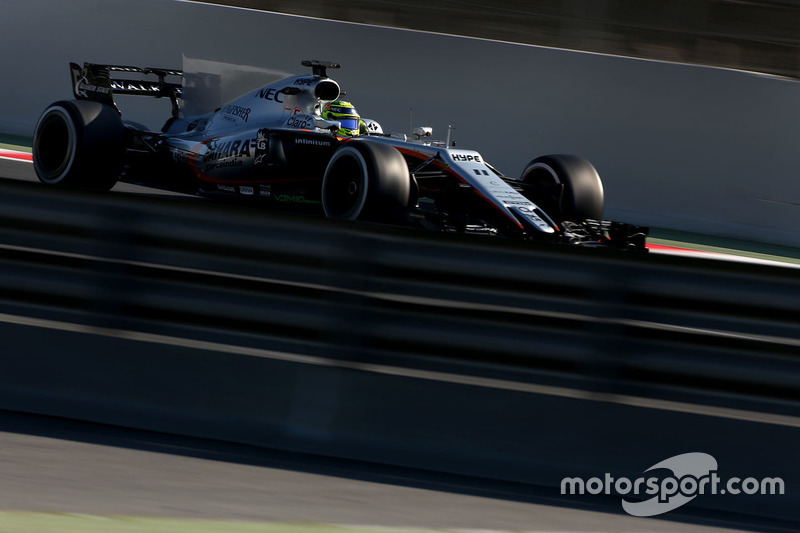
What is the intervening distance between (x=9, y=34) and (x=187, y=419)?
453 inches

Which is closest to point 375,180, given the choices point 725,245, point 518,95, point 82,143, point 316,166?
point 316,166

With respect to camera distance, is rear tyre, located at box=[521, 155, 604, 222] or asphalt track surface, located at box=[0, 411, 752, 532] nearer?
asphalt track surface, located at box=[0, 411, 752, 532]

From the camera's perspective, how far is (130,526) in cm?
320

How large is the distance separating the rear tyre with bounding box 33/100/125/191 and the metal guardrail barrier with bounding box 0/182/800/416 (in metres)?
5.49

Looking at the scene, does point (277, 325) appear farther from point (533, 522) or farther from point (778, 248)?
point (778, 248)

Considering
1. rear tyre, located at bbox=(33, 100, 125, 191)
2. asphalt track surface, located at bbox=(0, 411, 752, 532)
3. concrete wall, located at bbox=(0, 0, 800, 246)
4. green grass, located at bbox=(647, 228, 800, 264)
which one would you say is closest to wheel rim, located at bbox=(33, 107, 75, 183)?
rear tyre, located at bbox=(33, 100, 125, 191)

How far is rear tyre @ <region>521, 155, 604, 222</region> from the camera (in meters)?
8.66

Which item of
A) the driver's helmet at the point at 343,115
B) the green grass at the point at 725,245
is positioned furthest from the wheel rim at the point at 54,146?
the green grass at the point at 725,245

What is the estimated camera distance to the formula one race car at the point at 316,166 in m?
8.16

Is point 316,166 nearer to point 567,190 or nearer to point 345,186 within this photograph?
point 345,186

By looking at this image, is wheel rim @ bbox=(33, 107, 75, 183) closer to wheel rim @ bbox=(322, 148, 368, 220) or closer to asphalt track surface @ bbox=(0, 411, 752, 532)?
wheel rim @ bbox=(322, 148, 368, 220)
